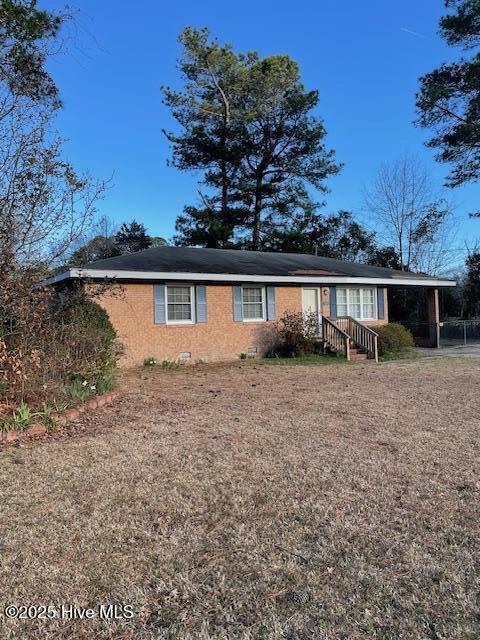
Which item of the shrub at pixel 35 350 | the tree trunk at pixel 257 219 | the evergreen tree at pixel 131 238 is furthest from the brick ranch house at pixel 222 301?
the evergreen tree at pixel 131 238

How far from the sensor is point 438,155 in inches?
827

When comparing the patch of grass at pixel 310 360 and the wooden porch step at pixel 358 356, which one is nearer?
the patch of grass at pixel 310 360

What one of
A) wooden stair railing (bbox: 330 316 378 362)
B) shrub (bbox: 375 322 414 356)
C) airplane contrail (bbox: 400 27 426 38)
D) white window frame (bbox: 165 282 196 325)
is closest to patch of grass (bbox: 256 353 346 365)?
wooden stair railing (bbox: 330 316 378 362)

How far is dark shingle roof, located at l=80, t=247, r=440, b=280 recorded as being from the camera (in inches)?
544

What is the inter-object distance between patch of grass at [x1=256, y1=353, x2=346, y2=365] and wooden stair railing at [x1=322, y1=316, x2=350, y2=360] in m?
0.33

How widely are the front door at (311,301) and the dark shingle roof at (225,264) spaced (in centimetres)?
67

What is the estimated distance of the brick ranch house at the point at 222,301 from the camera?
1334 cm

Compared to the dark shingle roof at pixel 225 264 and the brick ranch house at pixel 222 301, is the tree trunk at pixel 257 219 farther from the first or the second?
the brick ranch house at pixel 222 301

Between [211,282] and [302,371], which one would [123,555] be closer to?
[302,371]

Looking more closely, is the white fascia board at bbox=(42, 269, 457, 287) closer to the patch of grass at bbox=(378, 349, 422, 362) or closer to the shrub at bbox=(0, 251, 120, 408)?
the patch of grass at bbox=(378, 349, 422, 362)

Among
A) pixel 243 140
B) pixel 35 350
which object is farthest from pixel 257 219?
pixel 35 350

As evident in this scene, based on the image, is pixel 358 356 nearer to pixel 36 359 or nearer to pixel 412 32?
pixel 412 32

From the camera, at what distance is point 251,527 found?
10.4 ft

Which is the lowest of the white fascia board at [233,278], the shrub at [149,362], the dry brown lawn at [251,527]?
the dry brown lawn at [251,527]
